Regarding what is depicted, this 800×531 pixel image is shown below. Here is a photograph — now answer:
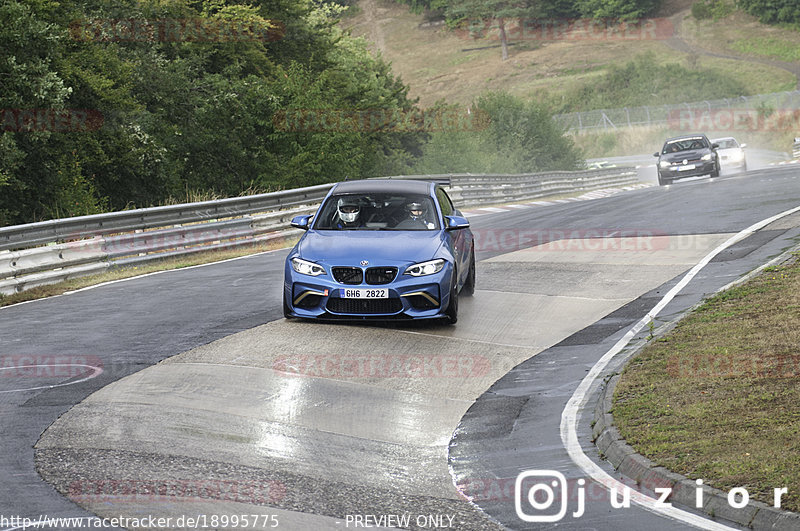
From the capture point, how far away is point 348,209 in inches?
502

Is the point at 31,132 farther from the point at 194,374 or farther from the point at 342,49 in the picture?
the point at 342,49

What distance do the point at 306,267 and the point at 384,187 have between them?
6.04 feet

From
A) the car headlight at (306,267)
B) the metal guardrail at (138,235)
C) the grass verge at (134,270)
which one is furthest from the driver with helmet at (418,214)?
the metal guardrail at (138,235)

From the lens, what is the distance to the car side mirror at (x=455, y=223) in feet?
41.1

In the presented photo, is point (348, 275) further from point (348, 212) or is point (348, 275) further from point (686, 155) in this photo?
point (686, 155)

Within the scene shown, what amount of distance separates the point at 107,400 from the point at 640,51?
107m

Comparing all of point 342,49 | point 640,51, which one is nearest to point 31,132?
point 342,49

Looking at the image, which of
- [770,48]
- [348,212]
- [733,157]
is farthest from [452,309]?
[770,48]

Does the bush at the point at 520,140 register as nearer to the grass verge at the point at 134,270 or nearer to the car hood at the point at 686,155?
the car hood at the point at 686,155

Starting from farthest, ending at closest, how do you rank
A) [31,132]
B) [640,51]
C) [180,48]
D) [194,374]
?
[640,51] < [180,48] < [31,132] < [194,374]

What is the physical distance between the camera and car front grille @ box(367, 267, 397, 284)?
11.5 metres

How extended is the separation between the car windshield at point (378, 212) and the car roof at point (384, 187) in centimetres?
7

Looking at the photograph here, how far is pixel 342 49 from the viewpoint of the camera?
2084 inches

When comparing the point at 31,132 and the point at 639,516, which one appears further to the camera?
the point at 31,132
